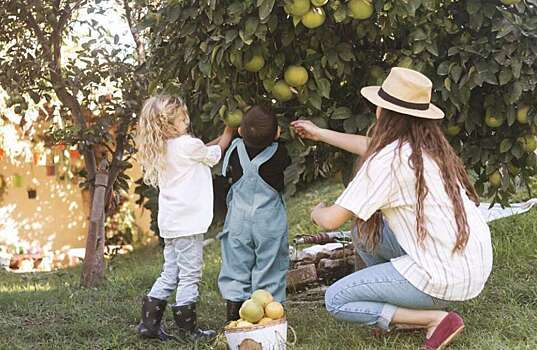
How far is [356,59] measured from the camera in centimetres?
337

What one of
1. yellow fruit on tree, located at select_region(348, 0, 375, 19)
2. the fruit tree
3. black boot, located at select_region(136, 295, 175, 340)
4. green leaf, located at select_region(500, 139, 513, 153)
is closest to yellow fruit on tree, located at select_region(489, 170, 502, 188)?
the fruit tree

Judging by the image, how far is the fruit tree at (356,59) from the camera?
294 centimetres

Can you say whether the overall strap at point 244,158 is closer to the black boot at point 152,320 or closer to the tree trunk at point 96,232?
the black boot at point 152,320

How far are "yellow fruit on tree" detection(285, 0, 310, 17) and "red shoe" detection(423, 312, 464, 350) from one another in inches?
48.1

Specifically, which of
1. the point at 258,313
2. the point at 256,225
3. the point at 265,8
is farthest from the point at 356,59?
the point at 258,313

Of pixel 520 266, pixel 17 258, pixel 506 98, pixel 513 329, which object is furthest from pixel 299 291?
pixel 17 258

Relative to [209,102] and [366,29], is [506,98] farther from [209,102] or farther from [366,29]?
[209,102]

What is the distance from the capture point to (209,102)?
3467 mm

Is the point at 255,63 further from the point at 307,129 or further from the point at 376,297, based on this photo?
the point at 376,297

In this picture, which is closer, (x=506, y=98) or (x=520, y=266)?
(x=506, y=98)

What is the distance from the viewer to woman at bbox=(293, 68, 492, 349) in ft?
9.14

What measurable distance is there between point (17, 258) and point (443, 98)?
7366 mm

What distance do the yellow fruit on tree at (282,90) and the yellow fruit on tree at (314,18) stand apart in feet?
1.03

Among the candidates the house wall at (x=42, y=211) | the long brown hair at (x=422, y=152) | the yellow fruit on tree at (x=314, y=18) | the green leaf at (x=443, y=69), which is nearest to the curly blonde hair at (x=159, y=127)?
the yellow fruit on tree at (x=314, y=18)
